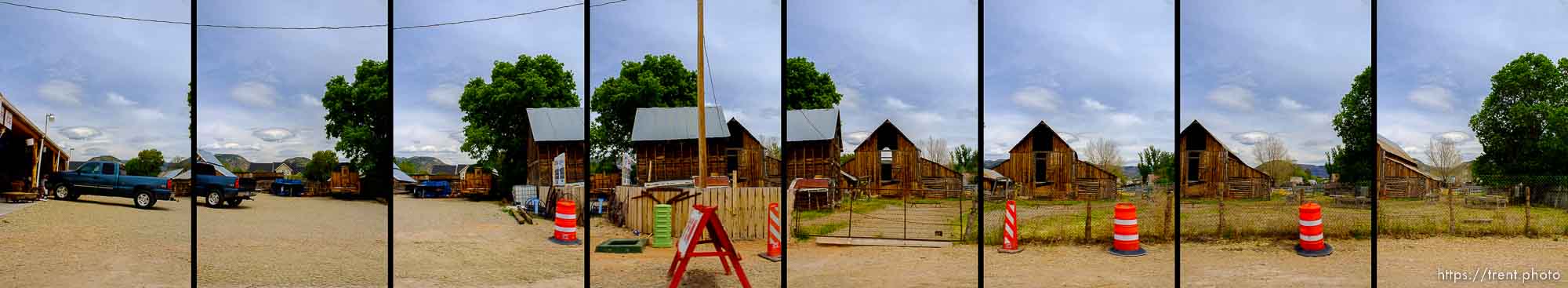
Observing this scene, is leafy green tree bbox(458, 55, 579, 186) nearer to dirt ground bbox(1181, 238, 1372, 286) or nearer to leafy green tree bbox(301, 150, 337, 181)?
leafy green tree bbox(301, 150, 337, 181)

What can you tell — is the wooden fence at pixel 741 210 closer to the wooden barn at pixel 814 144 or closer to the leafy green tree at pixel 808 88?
the wooden barn at pixel 814 144

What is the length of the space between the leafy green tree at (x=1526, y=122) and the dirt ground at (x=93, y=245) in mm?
18368

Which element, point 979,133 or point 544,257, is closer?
point 979,133

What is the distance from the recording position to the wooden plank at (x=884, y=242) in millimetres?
11305

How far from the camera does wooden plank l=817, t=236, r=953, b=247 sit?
11305 millimetres

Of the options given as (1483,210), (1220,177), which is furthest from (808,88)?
(1483,210)

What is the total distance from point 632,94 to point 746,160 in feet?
15.7

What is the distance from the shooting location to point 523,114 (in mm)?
7121

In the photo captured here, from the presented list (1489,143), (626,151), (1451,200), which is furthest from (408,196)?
(1489,143)

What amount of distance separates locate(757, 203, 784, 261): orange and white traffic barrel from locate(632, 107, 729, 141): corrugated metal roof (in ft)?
7.64

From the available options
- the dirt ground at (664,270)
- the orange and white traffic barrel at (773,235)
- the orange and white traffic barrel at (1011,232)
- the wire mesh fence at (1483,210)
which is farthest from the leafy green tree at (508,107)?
the wire mesh fence at (1483,210)

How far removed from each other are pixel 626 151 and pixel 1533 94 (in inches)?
672

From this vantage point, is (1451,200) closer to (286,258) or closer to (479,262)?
(479,262)

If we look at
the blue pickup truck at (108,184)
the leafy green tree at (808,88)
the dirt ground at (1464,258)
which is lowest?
the dirt ground at (1464,258)
